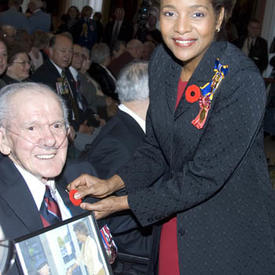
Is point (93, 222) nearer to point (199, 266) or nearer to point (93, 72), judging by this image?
point (199, 266)

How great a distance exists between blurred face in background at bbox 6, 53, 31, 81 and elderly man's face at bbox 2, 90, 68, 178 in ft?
9.92

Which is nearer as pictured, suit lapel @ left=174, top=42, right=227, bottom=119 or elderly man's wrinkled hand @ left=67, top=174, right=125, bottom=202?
suit lapel @ left=174, top=42, right=227, bottom=119

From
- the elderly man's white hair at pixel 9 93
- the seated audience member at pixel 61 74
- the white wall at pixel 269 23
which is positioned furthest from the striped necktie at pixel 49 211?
the white wall at pixel 269 23

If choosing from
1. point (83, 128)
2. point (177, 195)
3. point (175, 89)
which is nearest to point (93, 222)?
point (177, 195)

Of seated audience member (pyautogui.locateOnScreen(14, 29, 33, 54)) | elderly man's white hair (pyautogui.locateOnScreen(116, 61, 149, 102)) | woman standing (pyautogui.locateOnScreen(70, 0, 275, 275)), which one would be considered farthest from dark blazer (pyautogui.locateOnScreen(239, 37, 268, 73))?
woman standing (pyautogui.locateOnScreen(70, 0, 275, 275))

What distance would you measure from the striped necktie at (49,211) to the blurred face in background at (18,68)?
316 cm

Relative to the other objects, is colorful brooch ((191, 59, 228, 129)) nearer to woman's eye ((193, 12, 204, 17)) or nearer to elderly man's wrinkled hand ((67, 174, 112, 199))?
woman's eye ((193, 12, 204, 17))

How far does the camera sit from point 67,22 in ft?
42.9

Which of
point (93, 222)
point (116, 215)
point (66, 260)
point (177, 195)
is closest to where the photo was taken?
point (66, 260)

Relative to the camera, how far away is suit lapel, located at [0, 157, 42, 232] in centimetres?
166

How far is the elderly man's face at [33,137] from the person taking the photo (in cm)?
181

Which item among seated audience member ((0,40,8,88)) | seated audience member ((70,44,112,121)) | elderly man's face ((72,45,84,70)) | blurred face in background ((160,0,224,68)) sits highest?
blurred face in background ((160,0,224,68))

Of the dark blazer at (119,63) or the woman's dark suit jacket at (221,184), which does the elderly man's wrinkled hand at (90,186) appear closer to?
the woman's dark suit jacket at (221,184)

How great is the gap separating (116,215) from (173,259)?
77 cm
